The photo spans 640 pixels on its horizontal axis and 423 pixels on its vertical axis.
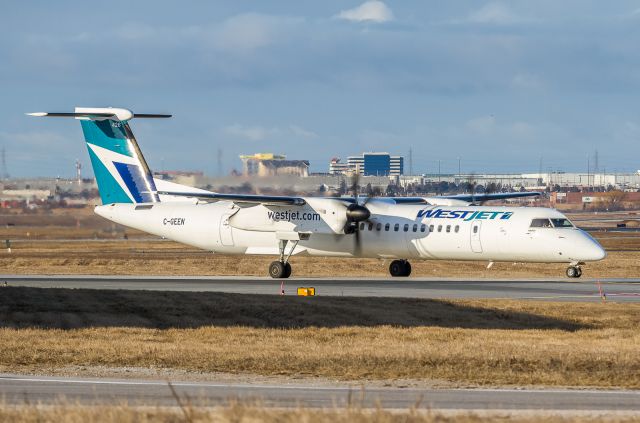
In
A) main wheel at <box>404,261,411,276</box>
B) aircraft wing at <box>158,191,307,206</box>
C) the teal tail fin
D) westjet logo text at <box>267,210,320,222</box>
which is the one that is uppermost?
the teal tail fin

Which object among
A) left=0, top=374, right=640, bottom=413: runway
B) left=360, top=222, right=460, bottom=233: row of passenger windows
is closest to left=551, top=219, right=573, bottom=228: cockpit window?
left=360, top=222, right=460, bottom=233: row of passenger windows

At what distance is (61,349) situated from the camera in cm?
2541

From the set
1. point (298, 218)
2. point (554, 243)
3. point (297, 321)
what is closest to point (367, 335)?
point (297, 321)

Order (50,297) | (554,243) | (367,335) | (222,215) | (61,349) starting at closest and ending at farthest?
(61,349), (367,335), (50,297), (554,243), (222,215)

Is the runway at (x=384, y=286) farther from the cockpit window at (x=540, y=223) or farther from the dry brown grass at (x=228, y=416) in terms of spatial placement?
the dry brown grass at (x=228, y=416)

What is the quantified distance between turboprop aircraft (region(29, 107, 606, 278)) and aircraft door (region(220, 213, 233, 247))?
58 millimetres

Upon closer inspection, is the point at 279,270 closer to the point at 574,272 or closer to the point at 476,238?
the point at 476,238

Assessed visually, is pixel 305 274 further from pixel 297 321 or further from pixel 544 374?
pixel 544 374

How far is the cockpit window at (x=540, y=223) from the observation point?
4712 centimetres

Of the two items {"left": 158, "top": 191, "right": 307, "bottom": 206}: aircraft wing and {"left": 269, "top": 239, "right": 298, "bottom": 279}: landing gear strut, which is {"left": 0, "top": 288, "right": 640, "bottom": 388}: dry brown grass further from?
{"left": 269, "top": 239, "right": 298, "bottom": 279}: landing gear strut

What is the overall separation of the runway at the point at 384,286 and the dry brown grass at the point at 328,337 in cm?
388

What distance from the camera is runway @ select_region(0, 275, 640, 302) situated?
4069 cm

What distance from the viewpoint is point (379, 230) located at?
5078 cm

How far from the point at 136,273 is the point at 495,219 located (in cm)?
1965
